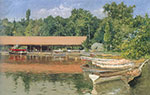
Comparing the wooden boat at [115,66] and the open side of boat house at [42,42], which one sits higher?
the open side of boat house at [42,42]

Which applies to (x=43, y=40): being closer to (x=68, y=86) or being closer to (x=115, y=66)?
(x=115, y=66)

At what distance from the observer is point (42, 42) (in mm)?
68375

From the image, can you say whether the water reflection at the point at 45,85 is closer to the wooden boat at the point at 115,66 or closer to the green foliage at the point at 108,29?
the wooden boat at the point at 115,66

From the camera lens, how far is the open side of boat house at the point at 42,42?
6781 centimetres

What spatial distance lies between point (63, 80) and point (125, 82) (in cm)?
710

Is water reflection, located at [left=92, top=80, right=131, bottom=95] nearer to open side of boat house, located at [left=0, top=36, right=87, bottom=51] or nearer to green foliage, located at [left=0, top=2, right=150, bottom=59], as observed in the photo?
green foliage, located at [left=0, top=2, right=150, bottom=59]

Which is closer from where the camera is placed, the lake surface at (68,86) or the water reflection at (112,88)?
the water reflection at (112,88)

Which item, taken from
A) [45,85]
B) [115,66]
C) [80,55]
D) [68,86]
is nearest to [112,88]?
[68,86]

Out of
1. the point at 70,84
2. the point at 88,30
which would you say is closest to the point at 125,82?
the point at 70,84

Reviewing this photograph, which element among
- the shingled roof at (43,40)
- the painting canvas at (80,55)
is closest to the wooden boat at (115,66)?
the painting canvas at (80,55)

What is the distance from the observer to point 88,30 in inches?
3004

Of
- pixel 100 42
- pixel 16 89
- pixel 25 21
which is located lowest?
pixel 16 89

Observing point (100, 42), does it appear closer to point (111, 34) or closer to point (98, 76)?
point (111, 34)

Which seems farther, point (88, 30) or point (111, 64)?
point (88, 30)
